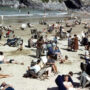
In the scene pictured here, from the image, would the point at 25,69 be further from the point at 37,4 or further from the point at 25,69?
the point at 37,4

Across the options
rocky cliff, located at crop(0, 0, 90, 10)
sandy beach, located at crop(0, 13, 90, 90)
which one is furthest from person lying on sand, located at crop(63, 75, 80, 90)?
rocky cliff, located at crop(0, 0, 90, 10)

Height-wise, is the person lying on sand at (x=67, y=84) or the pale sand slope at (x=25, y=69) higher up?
the person lying on sand at (x=67, y=84)

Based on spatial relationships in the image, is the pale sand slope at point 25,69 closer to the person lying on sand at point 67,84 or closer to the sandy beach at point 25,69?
the sandy beach at point 25,69

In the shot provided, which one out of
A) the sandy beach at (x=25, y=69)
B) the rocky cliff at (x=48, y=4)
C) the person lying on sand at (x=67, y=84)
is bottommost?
the rocky cliff at (x=48, y=4)

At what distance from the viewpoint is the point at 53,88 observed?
13109mm

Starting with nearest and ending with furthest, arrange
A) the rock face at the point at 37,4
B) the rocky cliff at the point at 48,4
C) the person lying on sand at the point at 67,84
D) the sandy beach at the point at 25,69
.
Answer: the person lying on sand at the point at 67,84 < the sandy beach at the point at 25,69 < the rock face at the point at 37,4 < the rocky cliff at the point at 48,4

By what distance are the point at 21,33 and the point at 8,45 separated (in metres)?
8.54

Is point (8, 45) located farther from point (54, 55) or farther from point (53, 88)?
point (53, 88)

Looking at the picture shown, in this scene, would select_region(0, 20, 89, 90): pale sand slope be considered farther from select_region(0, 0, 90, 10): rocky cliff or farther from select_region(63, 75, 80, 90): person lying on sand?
select_region(0, 0, 90, 10): rocky cliff

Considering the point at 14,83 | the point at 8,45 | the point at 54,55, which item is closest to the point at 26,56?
the point at 54,55

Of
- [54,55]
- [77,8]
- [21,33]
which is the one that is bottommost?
[77,8]

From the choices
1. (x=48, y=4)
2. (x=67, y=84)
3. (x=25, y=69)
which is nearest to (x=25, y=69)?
(x=25, y=69)

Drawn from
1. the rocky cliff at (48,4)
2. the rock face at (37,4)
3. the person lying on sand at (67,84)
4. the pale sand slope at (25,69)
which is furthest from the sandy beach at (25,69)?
the rock face at (37,4)

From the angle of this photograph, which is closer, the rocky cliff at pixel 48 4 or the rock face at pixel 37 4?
the rock face at pixel 37 4
